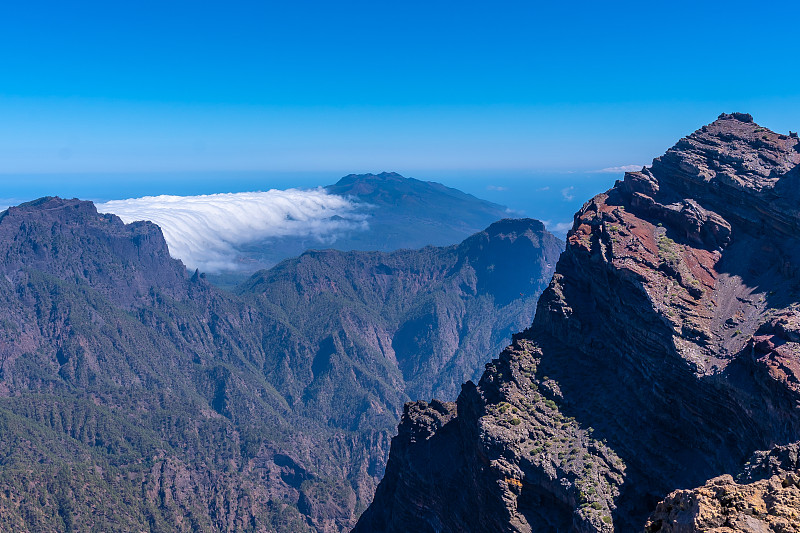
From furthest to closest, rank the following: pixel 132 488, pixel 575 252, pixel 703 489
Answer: pixel 132 488 < pixel 575 252 < pixel 703 489

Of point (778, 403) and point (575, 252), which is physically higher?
point (575, 252)

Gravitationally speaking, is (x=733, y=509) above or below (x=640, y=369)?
above

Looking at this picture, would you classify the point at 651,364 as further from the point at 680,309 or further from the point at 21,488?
the point at 21,488

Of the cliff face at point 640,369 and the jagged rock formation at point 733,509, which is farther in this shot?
the cliff face at point 640,369

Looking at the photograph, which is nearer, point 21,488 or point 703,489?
point 703,489

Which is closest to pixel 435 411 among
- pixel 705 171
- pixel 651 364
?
pixel 651 364

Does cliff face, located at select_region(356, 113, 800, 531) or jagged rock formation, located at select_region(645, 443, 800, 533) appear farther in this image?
cliff face, located at select_region(356, 113, 800, 531)

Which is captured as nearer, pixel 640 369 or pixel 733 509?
pixel 733 509

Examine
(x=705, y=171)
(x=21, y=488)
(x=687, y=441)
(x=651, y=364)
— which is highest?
(x=705, y=171)
